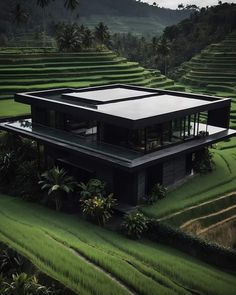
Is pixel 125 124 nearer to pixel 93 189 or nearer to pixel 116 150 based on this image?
pixel 116 150

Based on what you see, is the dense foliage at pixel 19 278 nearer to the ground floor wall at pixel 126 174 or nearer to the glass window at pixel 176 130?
the ground floor wall at pixel 126 174

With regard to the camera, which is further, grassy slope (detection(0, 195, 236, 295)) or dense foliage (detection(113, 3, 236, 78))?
dense foliage (detection(113, 3, 236, 78))

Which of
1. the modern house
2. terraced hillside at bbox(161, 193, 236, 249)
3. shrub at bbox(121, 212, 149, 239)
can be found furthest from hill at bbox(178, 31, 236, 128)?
shrub at bbox(121, 212, 149, 239)

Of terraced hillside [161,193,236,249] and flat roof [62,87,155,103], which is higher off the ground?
flat roof [62,87,155,103]

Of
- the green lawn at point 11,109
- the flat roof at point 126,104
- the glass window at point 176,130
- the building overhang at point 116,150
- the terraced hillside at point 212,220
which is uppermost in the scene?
the flat roof at point 126,104

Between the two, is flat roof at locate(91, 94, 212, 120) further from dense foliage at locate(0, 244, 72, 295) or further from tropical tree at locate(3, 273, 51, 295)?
tropical tree at locate(3, 273, 51, 295)

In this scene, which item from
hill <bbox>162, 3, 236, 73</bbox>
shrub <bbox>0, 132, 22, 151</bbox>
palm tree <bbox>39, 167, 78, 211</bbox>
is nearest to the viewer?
palm tree <bbox>39, 167, 78, 211</bbox>

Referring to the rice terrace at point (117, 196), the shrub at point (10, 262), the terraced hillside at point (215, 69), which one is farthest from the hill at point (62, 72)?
the shrub at point (10, 262)
